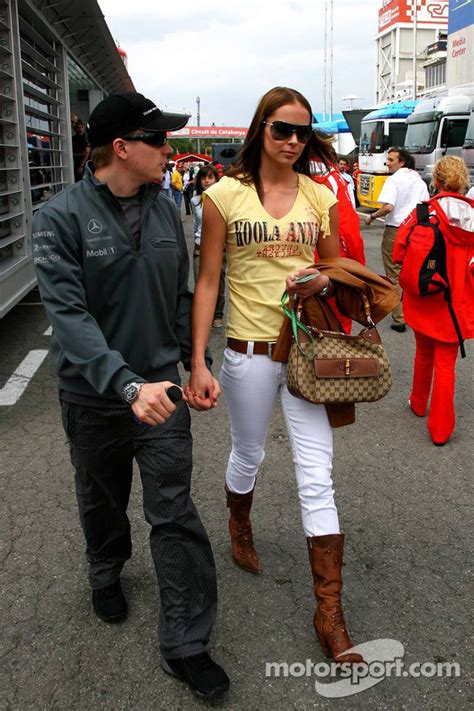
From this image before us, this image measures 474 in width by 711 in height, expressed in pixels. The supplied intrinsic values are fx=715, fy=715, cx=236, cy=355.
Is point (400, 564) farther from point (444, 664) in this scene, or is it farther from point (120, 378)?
point (120, 378)

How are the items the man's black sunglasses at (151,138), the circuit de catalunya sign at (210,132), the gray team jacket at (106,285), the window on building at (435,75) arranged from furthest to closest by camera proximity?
the circuit de catalunya sign at (210,132), the window on building at (435,75), the man's black sunglasses at (151,138), the gray team jacket at (106,285)

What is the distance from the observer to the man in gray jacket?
229 cm

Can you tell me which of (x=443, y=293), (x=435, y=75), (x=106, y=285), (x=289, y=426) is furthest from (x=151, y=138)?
(x=435, y=75)

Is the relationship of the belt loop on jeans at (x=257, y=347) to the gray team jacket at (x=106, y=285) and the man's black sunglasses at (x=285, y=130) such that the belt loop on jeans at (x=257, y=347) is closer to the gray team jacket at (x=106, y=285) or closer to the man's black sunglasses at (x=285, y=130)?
the gray team jacket at (x=106, y=285)

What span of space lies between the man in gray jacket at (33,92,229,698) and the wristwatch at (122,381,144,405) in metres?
0.02

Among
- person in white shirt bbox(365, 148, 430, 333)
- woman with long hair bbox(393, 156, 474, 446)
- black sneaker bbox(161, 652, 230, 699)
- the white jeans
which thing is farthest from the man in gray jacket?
person in white shirt bbox(365, 148, 430, 333)

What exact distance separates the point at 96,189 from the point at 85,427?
83 centimetres

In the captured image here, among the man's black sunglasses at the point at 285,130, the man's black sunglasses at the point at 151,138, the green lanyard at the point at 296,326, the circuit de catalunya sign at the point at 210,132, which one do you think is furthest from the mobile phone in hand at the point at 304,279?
the circuit de catalunya sign at the point at 210,132

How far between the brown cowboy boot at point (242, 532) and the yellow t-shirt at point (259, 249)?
784mm

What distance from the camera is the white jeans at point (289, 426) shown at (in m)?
2.67

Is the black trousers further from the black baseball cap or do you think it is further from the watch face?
the black baseball cap

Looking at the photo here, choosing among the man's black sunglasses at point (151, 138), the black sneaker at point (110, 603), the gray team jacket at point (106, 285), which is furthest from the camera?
the black sneaker at point (110, 603)

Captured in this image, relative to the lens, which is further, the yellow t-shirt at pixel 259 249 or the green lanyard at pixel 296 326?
the yellow t-shirt at pixel 259 249

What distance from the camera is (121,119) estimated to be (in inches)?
92.3
